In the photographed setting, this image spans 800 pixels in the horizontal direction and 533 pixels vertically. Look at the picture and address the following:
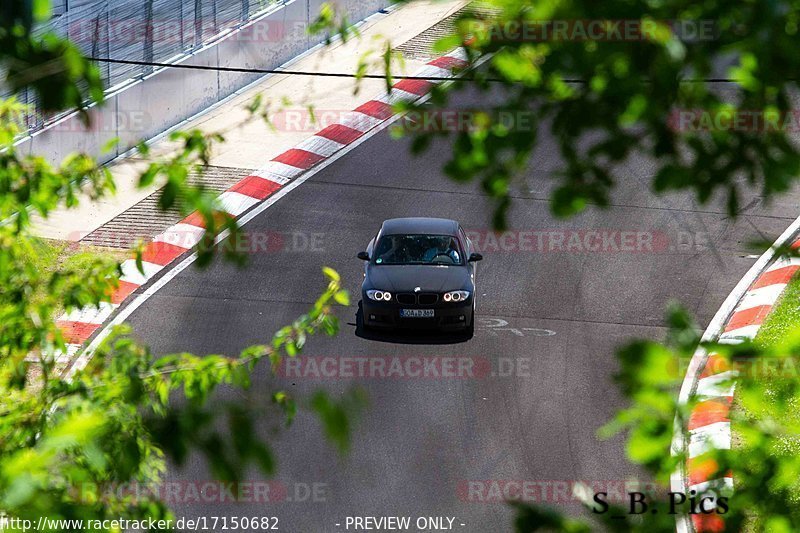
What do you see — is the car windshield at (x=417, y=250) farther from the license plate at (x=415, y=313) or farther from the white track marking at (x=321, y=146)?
the white track marking at (x=321, y=146)

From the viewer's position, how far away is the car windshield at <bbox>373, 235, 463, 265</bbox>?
47.9 ft

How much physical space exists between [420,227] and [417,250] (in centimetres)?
42

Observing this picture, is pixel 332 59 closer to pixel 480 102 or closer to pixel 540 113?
pixel 480 102

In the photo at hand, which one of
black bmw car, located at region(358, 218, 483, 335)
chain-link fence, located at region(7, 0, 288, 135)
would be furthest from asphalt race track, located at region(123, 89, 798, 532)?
chain-link fence, located at region(7, 0, 288, 135)

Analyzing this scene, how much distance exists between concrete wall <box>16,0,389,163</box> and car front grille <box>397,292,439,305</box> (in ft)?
21.3

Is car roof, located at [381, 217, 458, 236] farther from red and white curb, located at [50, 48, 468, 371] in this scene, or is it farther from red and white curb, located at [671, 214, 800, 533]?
red and white curb, located at [671, 214, 800, 533]

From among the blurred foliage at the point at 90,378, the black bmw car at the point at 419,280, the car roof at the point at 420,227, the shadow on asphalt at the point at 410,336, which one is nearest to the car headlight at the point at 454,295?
the black bmw car at the point at 419,280

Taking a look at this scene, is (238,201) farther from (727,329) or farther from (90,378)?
(90,378)

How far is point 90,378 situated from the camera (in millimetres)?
4430

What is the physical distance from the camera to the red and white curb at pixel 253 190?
1452 cm

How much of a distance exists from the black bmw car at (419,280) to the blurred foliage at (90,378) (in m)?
8.76

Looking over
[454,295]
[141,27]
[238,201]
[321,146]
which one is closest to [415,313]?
[454,295]

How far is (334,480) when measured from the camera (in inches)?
437

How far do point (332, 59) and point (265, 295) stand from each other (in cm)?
983
